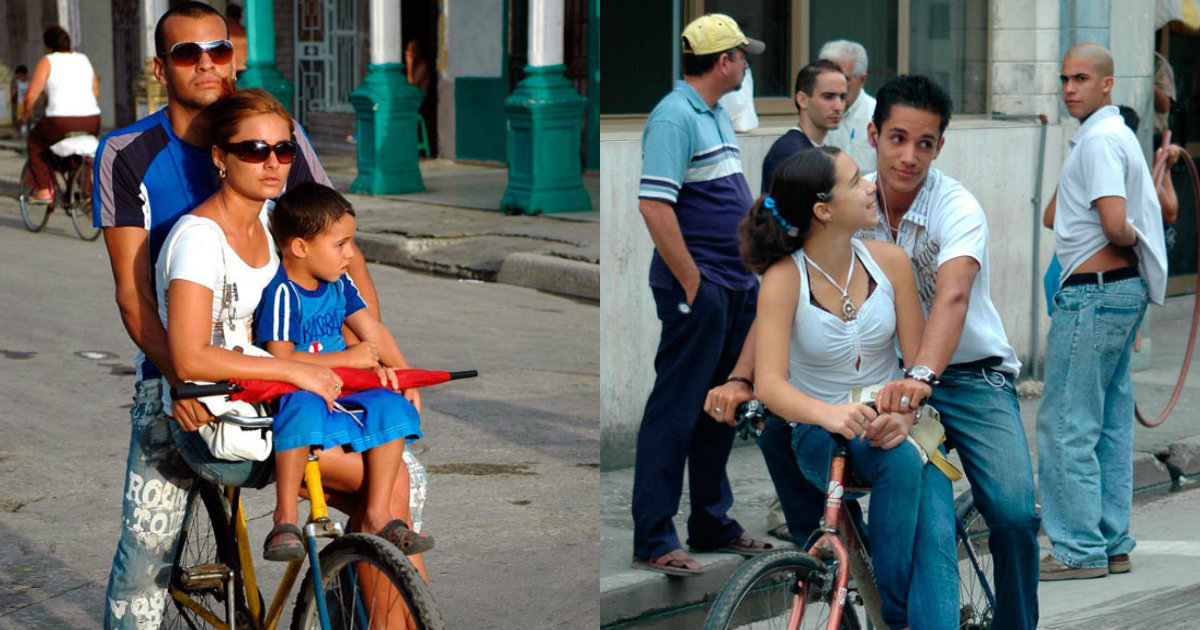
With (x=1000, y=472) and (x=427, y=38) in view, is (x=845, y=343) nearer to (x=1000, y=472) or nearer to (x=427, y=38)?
(x=1000, y=472)

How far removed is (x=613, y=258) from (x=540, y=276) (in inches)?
196

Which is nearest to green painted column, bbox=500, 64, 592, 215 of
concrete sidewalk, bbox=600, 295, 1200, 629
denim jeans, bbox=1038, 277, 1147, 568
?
concrete sidewalk, bbox=600, 295, 1200, 629

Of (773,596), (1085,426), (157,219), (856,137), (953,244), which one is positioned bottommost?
(1085,426)

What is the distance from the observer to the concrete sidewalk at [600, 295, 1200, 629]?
5.67 metres

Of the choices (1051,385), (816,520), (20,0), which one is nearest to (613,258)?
(1051,385)

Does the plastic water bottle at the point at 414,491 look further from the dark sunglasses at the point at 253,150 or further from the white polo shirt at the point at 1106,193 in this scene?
the white polo shirt at the point at 1106,193

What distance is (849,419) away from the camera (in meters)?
3.83

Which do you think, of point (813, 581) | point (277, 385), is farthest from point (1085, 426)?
point (277, 385)

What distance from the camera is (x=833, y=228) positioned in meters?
3.98

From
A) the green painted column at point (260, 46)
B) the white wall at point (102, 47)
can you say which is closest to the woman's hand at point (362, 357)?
the green painted column at point (260, 46)

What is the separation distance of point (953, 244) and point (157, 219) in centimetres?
201

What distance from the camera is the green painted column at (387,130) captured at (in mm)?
17391

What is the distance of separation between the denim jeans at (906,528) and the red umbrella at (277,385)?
1.01 metres

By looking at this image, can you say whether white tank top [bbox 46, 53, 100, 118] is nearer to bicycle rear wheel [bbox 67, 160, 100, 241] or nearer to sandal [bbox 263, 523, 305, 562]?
bicycle rear wheel [bbox 67, 160, 100, 241]
